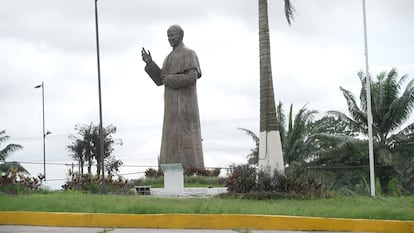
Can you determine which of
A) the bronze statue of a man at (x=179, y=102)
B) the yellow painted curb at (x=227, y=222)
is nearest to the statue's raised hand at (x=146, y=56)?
the bronze statue of a man at (x=179, y=102)

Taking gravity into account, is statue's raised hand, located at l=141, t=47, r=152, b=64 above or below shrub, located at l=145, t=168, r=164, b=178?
above

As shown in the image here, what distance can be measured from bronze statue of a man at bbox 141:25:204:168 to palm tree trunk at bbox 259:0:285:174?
695cm

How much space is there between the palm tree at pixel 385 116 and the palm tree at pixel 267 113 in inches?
325

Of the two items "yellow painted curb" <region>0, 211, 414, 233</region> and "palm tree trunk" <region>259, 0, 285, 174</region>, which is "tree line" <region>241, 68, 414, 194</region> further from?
"yellow painted curb" <region>0, 211, 414, 233</region>

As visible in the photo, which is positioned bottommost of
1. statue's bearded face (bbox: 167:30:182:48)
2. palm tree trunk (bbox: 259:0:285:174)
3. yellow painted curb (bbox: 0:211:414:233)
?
yellow painted curb (bbox: 0:211:414:233)

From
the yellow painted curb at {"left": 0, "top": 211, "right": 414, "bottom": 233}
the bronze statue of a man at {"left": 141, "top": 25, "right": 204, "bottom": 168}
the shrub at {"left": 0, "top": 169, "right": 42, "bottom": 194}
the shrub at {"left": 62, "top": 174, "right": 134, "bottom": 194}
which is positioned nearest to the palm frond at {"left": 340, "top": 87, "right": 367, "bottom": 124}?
the bronze statue of a man at {"left": 141, "top": 25, "right": 204, "bottom": 168}

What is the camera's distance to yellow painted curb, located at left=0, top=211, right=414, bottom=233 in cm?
1099

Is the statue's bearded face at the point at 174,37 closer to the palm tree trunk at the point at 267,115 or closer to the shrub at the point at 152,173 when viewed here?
the shrub at the point at 152,173

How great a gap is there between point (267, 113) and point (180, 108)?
8301 millimetres

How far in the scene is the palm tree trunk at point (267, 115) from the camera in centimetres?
1822

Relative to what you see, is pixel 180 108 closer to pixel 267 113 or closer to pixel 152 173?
pixel 152 173

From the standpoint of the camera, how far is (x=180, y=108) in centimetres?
2627

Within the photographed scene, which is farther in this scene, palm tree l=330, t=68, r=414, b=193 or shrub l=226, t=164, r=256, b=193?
palm tree l=330, t=68, r=414, b=193

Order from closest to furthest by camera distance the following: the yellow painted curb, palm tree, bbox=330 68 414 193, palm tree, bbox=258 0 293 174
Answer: the yellow painted curb
palm tree, bbox=258 0 293 174
palm tree, bbox=330 68 414 193
